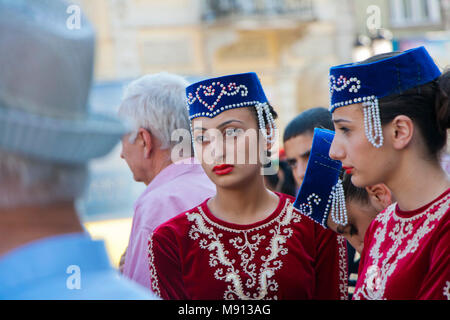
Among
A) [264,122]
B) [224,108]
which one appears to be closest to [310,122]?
[264,122]

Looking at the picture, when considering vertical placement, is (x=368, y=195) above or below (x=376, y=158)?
below

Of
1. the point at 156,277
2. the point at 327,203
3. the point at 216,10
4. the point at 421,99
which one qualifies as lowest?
the point at 156,277

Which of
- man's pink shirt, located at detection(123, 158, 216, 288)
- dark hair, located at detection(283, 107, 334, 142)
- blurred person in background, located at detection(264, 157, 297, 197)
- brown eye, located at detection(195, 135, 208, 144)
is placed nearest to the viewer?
brown eye, located at detection(195, 135, 208, 144)

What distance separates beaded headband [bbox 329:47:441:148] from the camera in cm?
171

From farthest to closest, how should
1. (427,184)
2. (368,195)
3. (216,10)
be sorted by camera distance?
1. (216,10)
2. (368,195)
3. (427,184)

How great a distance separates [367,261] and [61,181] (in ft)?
3.36

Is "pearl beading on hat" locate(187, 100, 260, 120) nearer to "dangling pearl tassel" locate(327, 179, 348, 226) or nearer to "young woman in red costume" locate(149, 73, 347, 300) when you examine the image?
"young woman in red costume" locate(149, 73, 347, 300)

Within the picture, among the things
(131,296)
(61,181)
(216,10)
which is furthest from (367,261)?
(216,10)

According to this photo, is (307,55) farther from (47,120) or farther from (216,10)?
(47,120)

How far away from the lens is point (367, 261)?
5.96ft

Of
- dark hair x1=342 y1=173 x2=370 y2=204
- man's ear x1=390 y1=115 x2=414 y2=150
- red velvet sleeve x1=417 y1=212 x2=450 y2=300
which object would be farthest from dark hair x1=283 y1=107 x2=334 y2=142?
red velvet sleeve x1=417 y1=212 x2=450 y2=300

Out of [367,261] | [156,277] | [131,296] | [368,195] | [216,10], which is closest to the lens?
[131,296]

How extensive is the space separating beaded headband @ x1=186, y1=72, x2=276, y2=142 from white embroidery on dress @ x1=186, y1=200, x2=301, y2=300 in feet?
1.01

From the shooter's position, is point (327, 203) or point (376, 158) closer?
point (376, 158)
